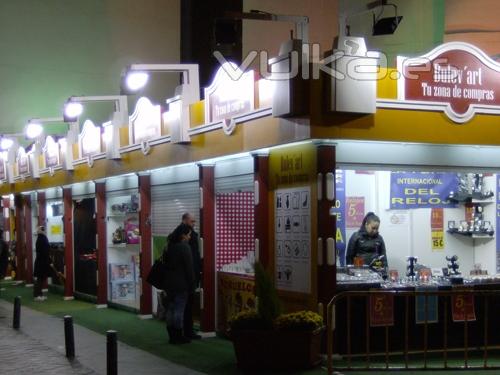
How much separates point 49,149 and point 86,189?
2.56 metres

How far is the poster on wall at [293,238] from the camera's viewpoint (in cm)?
936

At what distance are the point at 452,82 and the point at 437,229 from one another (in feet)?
13.8

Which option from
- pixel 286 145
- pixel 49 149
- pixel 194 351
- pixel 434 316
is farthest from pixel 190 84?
pixel 49 149

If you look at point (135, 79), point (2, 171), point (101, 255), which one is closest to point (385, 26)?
point (135, 79)

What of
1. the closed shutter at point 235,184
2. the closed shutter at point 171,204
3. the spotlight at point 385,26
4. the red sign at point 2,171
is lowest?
the closed shutter at point 171,204

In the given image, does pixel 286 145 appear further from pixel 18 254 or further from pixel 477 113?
pixel 18 254

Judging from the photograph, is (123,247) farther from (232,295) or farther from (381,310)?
(381,310)

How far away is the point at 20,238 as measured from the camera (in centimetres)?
2427

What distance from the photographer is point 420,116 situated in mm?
9367

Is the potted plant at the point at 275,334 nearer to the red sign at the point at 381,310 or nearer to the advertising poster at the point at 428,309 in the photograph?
the red sign at the point at 381,310

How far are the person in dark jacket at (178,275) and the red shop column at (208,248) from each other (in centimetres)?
64

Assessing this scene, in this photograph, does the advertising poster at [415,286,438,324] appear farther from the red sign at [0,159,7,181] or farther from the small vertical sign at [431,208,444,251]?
the red sign at [0,159,7,181]

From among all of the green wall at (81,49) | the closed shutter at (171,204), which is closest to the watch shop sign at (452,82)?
the closed shutter at (171,204)

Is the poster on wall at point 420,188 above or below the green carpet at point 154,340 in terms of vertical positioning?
above
